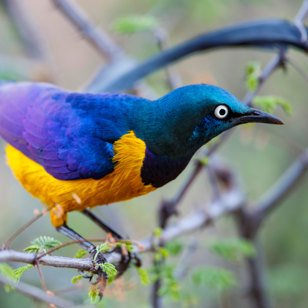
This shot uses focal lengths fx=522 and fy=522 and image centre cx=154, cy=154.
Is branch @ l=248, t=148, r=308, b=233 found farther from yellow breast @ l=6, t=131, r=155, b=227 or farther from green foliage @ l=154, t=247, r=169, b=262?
yellow breast @ l=6, t=131, r=155, b=227

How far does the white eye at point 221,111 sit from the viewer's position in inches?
106

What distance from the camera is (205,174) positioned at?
6336mm

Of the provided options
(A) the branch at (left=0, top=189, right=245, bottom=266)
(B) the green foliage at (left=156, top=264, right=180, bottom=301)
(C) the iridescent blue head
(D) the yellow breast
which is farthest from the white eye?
(B) the green foliage at (left=156, top=264, right=180, bottom=301)

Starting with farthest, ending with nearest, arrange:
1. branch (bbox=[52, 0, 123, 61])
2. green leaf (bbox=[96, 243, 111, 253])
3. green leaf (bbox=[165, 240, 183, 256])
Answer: branch (bbox=[52, 0, 123, 61])
green leaf (bbox=[165, 240, 183, 256])
green leaf (bbox=[96, 243, 111, 253])

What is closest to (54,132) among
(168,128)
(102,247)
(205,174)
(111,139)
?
(111,139)

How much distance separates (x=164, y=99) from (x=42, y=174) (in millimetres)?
908

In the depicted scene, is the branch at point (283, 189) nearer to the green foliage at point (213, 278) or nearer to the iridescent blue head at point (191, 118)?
the green foliage at point (213, 278)

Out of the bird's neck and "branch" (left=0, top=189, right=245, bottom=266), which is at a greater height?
the bird's neck

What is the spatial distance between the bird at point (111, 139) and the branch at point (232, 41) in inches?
18.4

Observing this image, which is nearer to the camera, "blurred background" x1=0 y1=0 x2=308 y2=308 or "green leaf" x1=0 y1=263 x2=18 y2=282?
"green leaf" x1=0 y1=263 x2=18 y2=282

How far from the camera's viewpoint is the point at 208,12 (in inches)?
196

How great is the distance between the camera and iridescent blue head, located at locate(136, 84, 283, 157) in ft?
8.87

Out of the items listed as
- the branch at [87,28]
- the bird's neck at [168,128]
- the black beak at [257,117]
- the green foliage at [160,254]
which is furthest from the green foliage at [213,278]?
the branch at [87,28]

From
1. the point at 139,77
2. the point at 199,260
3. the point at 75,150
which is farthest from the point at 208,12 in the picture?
the point at 199,260
